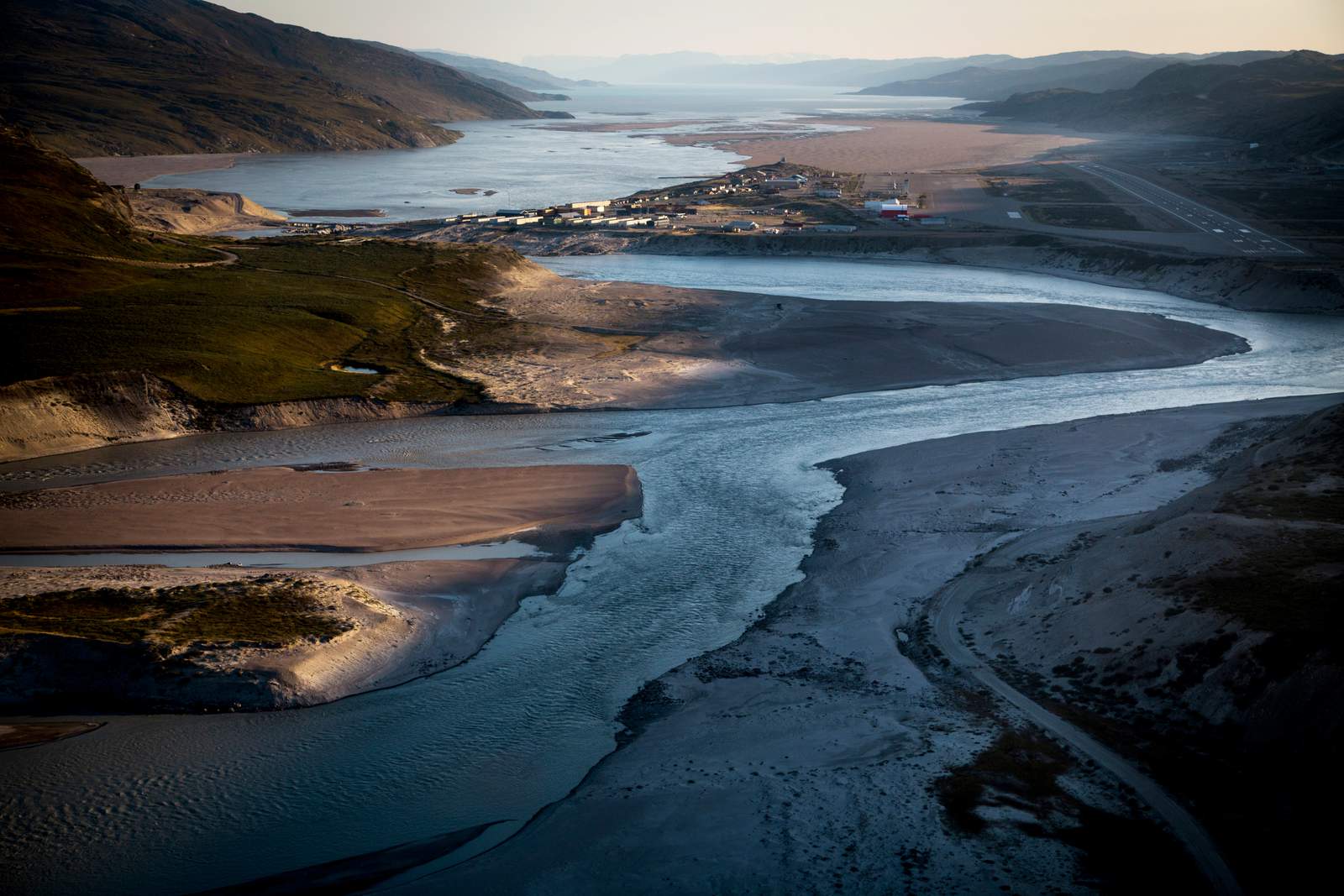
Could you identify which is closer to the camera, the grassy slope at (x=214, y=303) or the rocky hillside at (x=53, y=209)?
the grassy slope at (x=214, y=303)

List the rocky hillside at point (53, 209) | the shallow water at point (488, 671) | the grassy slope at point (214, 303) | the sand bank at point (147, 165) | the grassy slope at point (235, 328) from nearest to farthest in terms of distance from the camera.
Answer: the shallow water at point (488, 671) < the grassy slope at point (235, 328) < the grassy slope at point (214, 303) < the rocky hillside at point (53, 209) < the sand bank at point (147, 165)

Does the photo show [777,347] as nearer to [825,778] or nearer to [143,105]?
[825,778]

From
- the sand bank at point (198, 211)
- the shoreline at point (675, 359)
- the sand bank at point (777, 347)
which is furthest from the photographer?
the sand bank at point (198, 211)

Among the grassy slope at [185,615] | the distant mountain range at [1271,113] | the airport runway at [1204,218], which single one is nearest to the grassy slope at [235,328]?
the grassy slope at [185,615]

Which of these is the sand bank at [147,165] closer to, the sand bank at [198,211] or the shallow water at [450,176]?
the shallow water at [450,176]

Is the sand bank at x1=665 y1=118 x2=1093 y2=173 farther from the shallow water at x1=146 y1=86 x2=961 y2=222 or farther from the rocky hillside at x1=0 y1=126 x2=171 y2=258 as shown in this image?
the rocky hillside at x1=0 y1=126 x2=171 y2=258

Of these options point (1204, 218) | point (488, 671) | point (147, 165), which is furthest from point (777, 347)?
point (147, 165)
